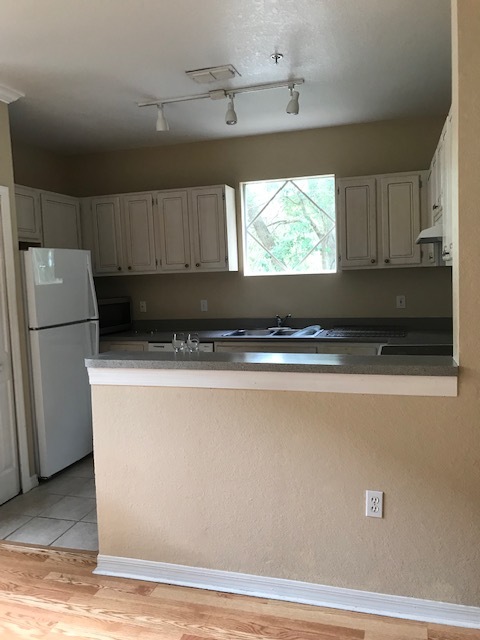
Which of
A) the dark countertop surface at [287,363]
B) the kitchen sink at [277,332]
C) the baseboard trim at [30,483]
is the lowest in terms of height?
the baseboard trim at [30,483]

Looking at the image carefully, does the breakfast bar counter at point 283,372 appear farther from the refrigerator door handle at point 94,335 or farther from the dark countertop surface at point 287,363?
the refrigerator door handle at point 94,335

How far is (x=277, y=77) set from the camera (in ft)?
10.5

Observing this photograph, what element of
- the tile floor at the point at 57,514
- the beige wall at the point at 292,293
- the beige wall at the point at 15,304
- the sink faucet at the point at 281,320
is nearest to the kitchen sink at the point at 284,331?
the sink faucet at the point at 281,320

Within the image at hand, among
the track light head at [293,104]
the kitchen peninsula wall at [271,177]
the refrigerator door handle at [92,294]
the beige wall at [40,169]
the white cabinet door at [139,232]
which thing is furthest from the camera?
the white cabinet door at [139,232]

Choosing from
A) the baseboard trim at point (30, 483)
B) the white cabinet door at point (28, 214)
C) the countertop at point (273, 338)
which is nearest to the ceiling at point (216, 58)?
the white cabinet door at point (28, 214)

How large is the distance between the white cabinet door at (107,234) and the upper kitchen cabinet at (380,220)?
2002mm

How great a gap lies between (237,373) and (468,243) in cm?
104

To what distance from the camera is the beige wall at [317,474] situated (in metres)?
1.94

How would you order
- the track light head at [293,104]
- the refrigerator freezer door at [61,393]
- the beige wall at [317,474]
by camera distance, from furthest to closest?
1. the refrigerator freezer door at [61,393]
2. the track light head at [293,104]
3. the beige wall at [317,474]

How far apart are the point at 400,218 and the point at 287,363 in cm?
232

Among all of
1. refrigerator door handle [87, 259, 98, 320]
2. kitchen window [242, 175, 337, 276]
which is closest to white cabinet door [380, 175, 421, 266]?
kitchen window [242, 175, 337, 276]

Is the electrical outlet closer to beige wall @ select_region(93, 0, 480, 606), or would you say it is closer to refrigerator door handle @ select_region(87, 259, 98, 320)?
beige wall @ select_region(93, 0, 480, 606)

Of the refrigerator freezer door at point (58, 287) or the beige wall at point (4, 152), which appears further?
the refrigerator freezer door at point (58, 287)

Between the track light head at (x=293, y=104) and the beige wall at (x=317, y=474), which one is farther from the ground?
the track light head at (x=293, y=104)
